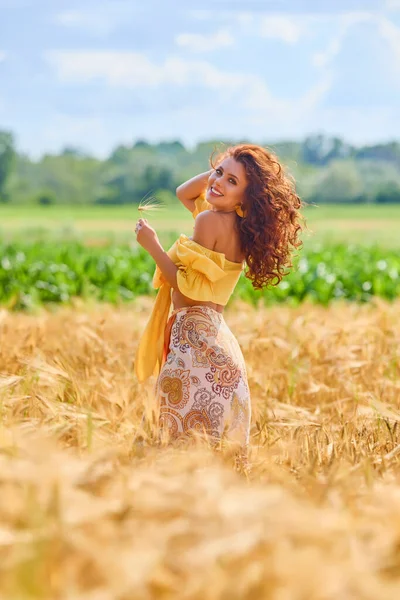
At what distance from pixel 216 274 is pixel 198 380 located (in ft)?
1.37

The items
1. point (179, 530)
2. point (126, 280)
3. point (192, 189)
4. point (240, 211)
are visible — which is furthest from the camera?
point (126, 280)

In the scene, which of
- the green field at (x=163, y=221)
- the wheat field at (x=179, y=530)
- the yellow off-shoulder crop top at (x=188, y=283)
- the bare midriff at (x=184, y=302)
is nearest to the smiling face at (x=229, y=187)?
the yellow off-shoulder crop top at (x=188, y=283)

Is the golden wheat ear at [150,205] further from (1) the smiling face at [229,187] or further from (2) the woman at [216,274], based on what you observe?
(1) the smiling face at [229,187]

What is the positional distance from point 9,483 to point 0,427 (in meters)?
0.47

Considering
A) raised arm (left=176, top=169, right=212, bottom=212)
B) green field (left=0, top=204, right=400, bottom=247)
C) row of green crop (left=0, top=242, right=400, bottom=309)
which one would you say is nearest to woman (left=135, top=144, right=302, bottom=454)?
raised arm (left=176, top=169, right=212, bottom=212)

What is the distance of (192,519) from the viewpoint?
3.87 feet

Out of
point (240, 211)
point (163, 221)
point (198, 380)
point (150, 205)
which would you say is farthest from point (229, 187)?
point (163, 221)

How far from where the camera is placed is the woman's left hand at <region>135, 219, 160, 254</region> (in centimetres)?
319

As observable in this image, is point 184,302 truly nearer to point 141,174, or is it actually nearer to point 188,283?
point 188,283

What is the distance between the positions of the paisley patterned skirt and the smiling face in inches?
16.4

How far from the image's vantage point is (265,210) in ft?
10.7

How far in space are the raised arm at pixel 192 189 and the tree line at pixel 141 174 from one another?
4377cm

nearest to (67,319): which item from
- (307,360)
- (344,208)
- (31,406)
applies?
(307,360)

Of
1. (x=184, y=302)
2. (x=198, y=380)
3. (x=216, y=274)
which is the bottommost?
(x=198, y=380)
